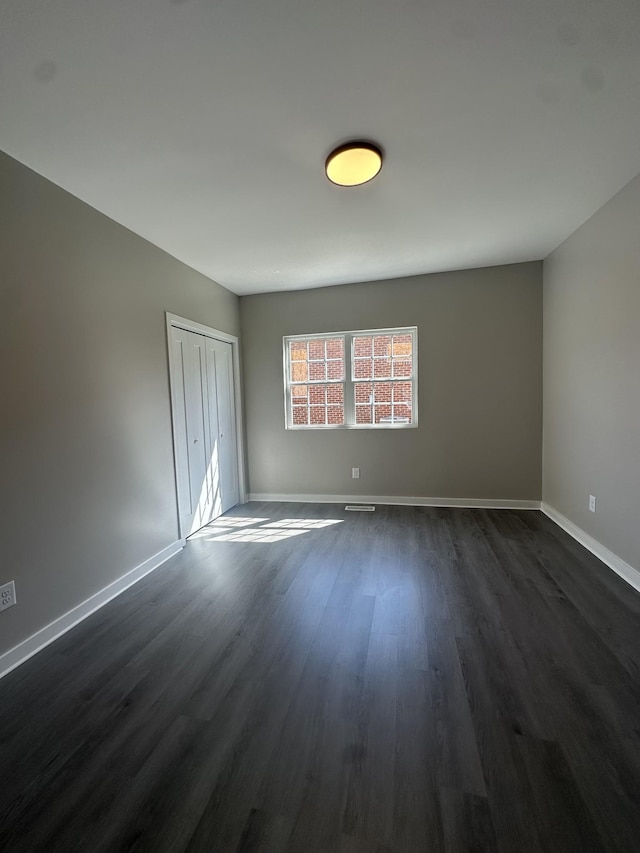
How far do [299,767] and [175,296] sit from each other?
11.2 ft

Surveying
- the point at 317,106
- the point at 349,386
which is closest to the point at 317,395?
the point at 349,386

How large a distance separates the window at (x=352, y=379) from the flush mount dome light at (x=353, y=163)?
2.26m

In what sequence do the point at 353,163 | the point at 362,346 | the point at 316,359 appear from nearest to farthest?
1. the point at 353,163
2. the point at 362,346
3. the point at 316,359

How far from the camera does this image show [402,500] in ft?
14.1

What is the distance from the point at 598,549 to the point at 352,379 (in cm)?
291

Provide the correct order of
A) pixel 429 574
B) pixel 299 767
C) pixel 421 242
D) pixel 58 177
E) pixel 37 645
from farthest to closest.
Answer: pixel 421 242 → pixel 429 574 → pixel 58 177 → pixel 37 645 → pixel 299 767

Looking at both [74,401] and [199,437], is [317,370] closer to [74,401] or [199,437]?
[199,437]

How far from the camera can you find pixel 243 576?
2.65 meters

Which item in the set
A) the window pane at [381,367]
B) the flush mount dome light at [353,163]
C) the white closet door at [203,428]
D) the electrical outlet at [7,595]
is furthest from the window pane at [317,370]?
the electrical outlet at [7,595]

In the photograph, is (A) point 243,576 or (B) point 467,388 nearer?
(A) point 243,576

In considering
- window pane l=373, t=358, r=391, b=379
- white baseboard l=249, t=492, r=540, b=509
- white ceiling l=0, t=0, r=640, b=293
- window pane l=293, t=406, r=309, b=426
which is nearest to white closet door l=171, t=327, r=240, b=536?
white baseboard l=249, t=492, r=540, b=509

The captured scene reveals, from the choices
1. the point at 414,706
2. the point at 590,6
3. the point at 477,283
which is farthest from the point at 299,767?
the point at 477,283

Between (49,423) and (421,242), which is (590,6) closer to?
(421,242)

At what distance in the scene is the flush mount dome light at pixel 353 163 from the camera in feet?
6.20
